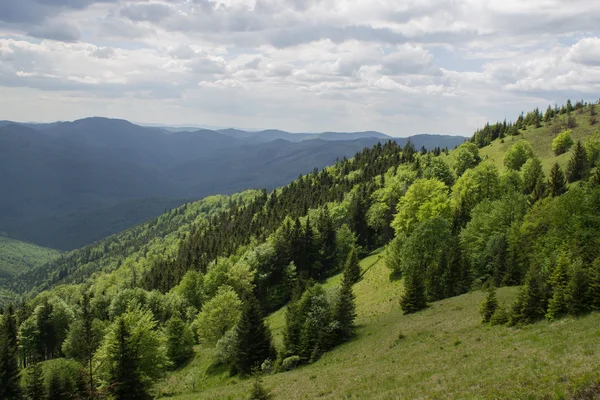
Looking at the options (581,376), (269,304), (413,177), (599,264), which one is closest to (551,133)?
(413,177)

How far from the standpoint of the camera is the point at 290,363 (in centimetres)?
4588

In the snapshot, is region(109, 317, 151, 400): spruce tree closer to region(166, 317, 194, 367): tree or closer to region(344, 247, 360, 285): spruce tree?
region(166, 317, 194, 367): tree

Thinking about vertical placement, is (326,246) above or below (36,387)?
above

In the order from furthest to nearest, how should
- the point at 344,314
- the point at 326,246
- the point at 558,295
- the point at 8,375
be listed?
1. the point at 326,246
2. the point at 8,375
3. the point at 344,314
4. the point at 558,295

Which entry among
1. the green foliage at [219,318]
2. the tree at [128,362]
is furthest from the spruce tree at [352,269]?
the tree at [128,362]

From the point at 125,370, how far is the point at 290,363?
58.4 feet

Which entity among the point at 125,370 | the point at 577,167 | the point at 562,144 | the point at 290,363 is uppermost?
the point at 562,144

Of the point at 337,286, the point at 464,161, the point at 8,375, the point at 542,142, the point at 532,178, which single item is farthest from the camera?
the point at 542,142

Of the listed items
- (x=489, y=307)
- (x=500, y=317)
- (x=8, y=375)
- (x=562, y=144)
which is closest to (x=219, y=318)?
(x=8, y=375)

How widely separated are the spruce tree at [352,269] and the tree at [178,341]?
96.3 feet

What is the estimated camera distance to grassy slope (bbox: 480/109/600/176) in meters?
122

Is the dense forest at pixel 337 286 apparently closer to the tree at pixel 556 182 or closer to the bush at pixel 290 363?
the bush at pixel 290 363

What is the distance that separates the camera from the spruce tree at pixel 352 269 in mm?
75625

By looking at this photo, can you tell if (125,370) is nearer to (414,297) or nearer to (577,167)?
(414,297)
